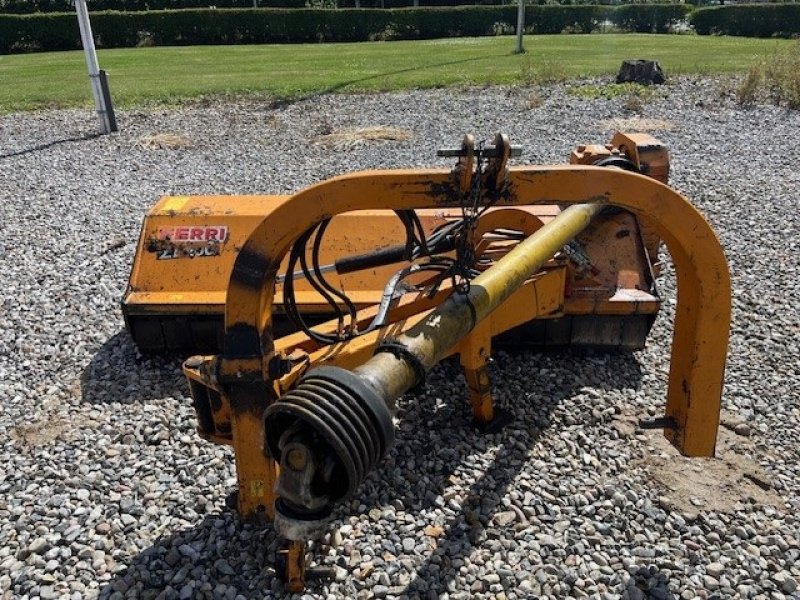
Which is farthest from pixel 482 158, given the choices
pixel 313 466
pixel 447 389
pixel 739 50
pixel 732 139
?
A: pixel 739 50

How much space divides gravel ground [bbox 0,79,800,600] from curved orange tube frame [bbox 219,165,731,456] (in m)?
0.57

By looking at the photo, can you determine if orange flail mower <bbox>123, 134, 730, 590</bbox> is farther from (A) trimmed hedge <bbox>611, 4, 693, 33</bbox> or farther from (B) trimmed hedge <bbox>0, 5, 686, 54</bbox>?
(A) trimmed hedge <bbox>611, 4, 693, 33</bbox>

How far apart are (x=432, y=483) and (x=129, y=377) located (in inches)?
83.5

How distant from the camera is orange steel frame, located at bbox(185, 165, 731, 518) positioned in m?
2.46

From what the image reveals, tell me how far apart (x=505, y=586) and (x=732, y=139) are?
32.7 feet

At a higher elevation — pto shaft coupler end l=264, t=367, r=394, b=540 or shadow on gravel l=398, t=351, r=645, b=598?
pto shaft coupler end l=264, t=367, r=394, b=540

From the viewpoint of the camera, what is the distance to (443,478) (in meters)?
3.61

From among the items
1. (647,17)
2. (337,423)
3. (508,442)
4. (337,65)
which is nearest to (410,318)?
(508,442)

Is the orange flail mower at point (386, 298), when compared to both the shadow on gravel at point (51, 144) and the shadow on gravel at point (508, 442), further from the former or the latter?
the shadow on gravel at point (51, 144)

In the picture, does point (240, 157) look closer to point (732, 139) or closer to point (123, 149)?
point (123, 149)

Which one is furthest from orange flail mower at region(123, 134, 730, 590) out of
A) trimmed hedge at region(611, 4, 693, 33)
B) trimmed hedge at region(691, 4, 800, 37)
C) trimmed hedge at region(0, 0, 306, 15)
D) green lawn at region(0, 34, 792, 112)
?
trimmed hedge at region(0, 0, 306, 15)

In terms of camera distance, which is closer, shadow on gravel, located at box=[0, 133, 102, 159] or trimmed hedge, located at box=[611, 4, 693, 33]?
shadow on gravel, located at box=[0, 133, 102, 159]

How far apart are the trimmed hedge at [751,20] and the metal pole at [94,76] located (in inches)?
1092

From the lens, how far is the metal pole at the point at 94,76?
36.9 feet
